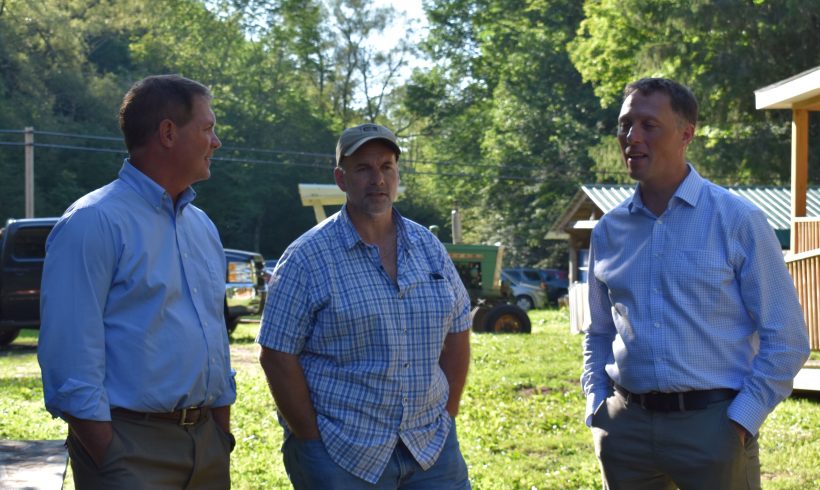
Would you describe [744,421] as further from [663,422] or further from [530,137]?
[530,137]

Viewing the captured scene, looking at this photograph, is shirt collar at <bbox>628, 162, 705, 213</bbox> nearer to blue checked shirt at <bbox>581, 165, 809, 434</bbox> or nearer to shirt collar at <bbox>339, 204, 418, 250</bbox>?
blue checked shirt at <bbox>581, 165, 809, 434</bbox>

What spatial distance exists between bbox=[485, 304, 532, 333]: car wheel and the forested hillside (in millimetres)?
10791

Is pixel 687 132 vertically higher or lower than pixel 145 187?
higher

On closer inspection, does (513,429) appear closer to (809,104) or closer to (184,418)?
(184,418)

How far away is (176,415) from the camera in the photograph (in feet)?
12.2

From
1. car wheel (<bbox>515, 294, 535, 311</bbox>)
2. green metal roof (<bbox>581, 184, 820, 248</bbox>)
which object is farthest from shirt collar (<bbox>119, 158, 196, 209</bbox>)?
car wheel (<bbox>515, 294, 535, 311</bbox>)

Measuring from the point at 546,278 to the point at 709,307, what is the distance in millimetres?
43125

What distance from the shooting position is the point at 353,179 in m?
4.02

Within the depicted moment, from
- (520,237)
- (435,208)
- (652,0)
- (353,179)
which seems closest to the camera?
(353,179)

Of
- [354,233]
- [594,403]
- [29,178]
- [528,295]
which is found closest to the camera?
[354,233]

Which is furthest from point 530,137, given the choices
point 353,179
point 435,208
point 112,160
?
point 353,179

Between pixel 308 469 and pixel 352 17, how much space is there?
2410 inches

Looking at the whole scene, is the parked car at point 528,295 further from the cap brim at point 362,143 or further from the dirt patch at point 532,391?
the cap brim at point 362,143

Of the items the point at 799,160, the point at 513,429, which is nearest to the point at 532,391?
the point at 513,429
